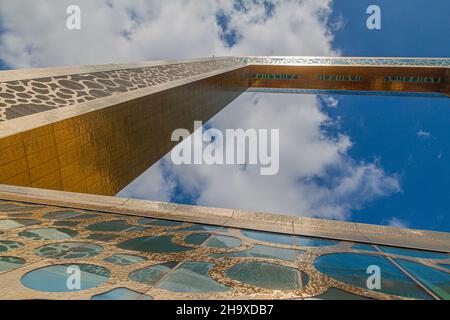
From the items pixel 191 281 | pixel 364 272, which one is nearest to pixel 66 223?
pixel 191 281

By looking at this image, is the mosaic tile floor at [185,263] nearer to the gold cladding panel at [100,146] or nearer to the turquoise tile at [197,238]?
the turquoise tile at [197,238]

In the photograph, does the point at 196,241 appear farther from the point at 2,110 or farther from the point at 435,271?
the point at 2,110

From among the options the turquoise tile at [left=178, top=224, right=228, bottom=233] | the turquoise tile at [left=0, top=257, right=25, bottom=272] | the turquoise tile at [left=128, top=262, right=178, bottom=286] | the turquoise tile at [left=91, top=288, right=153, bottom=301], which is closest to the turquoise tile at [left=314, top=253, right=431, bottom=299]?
the turquoise tile at [left=178, top=224, right=228, bottom=233]

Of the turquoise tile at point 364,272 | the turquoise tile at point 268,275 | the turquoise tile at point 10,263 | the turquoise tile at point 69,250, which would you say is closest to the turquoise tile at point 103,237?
the turquoise tile at point 69,250

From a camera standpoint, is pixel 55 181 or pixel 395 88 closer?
pixel 55 181
